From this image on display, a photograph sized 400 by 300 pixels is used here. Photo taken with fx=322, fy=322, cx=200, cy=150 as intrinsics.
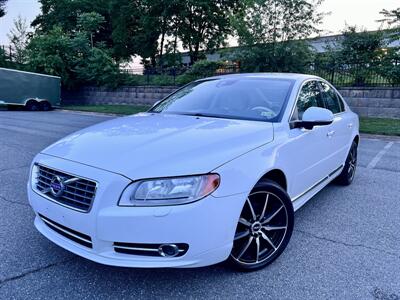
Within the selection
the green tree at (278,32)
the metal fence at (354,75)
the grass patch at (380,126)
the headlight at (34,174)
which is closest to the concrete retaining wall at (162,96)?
the metal fence at (354,75)

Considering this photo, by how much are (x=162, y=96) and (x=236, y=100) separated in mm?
15536

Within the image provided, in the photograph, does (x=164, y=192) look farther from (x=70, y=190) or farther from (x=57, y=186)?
(x=57, y=186)

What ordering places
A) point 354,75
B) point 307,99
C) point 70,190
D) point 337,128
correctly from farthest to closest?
point 354,75, point 337,128, point 307,99, point 70,190

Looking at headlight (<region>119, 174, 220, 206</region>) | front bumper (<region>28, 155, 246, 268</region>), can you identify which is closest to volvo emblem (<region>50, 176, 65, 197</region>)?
front bumper (<region>28, 155, 246, 268</region>)

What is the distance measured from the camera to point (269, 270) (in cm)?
256

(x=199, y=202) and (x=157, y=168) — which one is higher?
(x=157, y=168)

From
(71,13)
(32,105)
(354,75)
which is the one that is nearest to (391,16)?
(354,75)

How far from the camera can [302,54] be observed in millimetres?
13508

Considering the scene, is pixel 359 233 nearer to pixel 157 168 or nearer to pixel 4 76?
pixel 157 168

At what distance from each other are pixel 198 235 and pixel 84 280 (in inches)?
39.8

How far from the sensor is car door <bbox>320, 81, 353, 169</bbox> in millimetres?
3865

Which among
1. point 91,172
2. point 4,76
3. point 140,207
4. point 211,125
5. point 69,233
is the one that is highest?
point 4,76

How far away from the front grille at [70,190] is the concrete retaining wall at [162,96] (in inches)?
516

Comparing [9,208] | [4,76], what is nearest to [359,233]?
[9,208]
